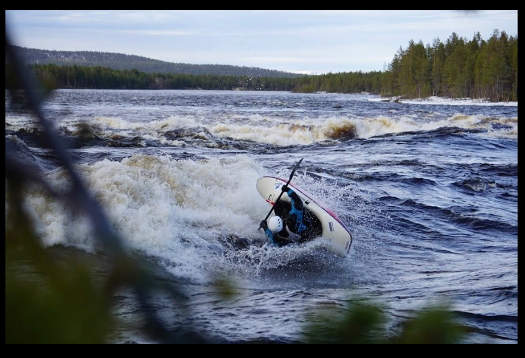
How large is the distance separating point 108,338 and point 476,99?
81.9ft

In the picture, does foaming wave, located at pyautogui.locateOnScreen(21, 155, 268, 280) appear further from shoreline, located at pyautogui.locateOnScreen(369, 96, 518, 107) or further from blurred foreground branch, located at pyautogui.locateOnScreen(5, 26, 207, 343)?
shoreline, located at pyautogui.locateOnScreen(369, 96, 518, 107)

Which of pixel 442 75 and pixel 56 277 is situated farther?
pixel 442 75

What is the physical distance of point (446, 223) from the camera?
809cm

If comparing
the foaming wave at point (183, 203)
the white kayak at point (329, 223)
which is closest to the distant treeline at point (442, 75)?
the foaming wave at point (183, 203)

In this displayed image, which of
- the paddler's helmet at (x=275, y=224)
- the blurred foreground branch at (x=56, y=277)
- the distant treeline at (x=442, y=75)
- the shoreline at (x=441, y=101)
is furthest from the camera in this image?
the shoreline at (x=441, y=101)

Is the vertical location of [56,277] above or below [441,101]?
below

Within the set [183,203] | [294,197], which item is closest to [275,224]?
[294,197]

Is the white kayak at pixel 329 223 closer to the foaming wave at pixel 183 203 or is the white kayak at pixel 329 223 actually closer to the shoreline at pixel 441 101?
the foaming wave at pixel 183 203

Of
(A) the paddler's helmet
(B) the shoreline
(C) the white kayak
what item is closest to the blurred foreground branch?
(A) the paddler's helmet

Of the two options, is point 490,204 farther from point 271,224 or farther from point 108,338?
point 108,338

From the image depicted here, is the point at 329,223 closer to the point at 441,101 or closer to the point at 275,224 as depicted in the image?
the point at 275,224

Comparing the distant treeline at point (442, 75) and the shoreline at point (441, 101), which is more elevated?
the distant treeline at point (442, 75)

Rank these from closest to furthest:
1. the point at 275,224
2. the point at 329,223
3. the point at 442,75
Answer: the point at 275,224
the point at 329,223
the point at 442,75

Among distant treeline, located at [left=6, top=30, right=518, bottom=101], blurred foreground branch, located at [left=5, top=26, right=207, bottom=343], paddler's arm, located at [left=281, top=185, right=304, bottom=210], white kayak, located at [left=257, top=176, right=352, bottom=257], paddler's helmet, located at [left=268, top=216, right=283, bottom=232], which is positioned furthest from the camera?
distant treeline, located at [left=6, top=30, right=518, bottom=101]
